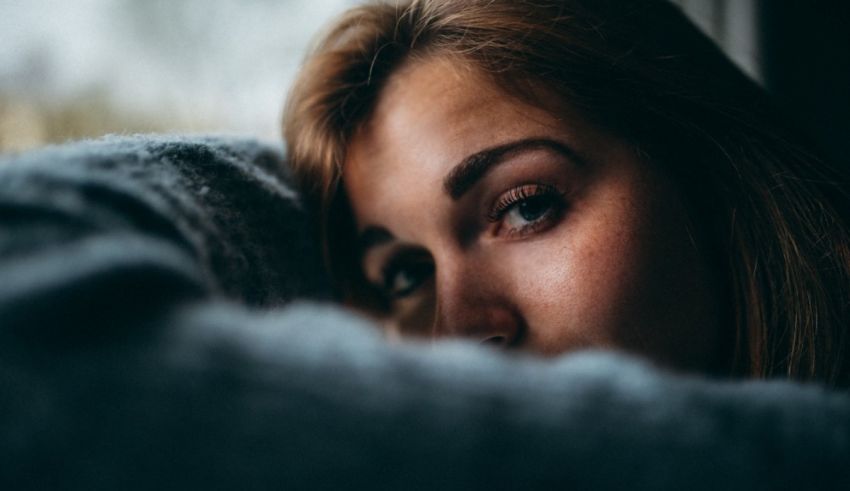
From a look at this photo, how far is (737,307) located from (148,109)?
3.56 ft

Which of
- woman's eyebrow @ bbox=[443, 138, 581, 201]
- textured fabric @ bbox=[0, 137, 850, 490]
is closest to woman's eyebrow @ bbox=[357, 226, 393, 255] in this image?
woman's eyebrow @ bbox=[443, 138, 581, 201]

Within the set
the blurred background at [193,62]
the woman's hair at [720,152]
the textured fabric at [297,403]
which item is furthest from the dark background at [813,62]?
the textured fabric at [297,403]

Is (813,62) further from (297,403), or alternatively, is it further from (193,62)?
(297,403)

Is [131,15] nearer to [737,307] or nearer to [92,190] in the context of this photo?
[92,190]

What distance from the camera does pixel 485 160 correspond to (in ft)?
2.18

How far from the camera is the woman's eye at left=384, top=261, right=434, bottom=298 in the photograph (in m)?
0.90

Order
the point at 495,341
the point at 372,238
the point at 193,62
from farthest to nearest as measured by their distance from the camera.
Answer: the point at 193,62 < the point at 372,238 < the point at 495,341

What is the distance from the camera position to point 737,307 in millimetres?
700

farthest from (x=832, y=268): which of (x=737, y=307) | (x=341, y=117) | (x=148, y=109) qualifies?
(x=148, y=109)

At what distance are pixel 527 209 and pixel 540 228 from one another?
33mm

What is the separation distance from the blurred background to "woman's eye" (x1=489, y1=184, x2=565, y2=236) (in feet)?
1.31

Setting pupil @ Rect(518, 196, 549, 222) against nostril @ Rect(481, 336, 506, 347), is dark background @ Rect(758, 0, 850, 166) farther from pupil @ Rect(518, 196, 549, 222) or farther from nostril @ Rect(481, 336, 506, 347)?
nostril @ Rect(481, 336, 506, 347)

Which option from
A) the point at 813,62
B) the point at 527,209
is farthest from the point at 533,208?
the point at 813,62

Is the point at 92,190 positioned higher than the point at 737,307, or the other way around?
the point at 737,307
